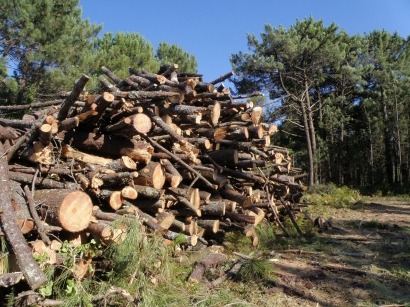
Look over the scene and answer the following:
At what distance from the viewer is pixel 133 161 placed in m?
5.14

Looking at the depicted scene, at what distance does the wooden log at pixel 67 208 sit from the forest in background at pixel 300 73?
188 inches

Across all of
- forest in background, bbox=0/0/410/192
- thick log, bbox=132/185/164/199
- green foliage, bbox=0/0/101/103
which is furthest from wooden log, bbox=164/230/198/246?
green foliage, bbox=0/0/101/103

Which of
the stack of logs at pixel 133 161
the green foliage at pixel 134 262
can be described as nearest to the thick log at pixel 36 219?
the stack of logs at pixel 133 161

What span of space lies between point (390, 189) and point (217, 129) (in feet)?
57.8

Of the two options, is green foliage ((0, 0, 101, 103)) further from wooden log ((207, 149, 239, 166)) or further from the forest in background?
wooden log ((207, 149, 239, 166))

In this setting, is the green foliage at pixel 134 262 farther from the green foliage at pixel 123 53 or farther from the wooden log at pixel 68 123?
the green foliage at pixel 123 53

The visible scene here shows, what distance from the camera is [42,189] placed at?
444 cm

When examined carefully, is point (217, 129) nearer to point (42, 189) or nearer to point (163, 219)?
point (163, 219)

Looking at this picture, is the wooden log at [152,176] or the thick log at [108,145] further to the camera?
the wooden log at [152,176]

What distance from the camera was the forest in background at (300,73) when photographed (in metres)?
13.4

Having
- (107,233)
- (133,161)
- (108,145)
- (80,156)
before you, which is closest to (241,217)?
(133,161)

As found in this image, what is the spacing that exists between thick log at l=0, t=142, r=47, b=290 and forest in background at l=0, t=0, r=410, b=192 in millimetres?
5013

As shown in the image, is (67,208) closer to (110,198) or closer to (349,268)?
(110,198)

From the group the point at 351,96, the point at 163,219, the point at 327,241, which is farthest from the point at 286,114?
the point at 163,219
